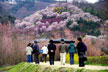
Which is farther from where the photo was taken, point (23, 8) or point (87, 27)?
point (23, 8)

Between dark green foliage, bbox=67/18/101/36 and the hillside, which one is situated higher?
the hillside

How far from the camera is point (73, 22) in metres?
74.1

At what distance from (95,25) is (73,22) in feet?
24.6

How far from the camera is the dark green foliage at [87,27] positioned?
7092cm

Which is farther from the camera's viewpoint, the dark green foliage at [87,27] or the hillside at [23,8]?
the hillside at [23,8]

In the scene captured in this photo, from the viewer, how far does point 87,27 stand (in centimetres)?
7525

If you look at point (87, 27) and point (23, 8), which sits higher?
point (23, 8)

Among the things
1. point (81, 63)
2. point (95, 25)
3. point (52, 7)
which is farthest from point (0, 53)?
point (52, 7)

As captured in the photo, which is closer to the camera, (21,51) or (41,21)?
(21,51)

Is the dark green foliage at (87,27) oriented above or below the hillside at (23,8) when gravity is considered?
below

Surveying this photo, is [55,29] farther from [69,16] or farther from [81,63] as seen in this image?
[81,63]

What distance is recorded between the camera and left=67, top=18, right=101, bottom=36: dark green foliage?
70.9m

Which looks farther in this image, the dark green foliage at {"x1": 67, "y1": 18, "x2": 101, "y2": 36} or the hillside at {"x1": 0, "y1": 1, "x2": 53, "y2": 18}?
the hillside at {"x1": 0, "y1": 1, "x2": 53, "y2": 18}

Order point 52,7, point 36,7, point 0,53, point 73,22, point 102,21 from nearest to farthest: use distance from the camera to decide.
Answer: point 0,53 < point 73,22 < point 102,21 < point 52,7 < point 36,7
